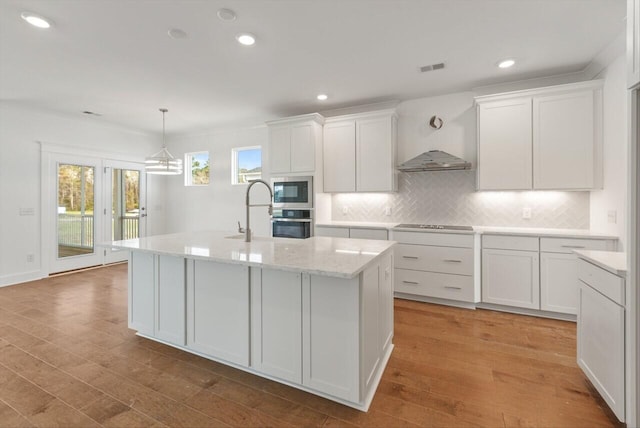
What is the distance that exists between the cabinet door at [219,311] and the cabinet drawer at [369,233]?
→ 2.13m

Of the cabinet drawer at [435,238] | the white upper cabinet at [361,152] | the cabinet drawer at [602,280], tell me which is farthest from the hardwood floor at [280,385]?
the white upper cabinet at [361,152]

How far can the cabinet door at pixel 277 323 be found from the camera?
1.87 meters

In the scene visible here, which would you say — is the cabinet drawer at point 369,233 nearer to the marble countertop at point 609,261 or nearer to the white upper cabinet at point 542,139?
the white upper cabinet at point 542,139

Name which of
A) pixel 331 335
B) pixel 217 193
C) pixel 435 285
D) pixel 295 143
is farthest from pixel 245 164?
pixel 331 335

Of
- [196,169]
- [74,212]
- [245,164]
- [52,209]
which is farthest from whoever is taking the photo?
[196,169]

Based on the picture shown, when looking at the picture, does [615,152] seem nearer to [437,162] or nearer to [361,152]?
[437,162]

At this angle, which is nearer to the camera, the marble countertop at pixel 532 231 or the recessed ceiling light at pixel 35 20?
the recessed ceiling light at pixel 35 20

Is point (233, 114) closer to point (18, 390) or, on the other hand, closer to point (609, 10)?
point (18, 390)

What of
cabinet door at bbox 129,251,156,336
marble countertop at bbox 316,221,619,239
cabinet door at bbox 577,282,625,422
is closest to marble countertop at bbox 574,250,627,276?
cabinet door at bbox 577,282,625,422

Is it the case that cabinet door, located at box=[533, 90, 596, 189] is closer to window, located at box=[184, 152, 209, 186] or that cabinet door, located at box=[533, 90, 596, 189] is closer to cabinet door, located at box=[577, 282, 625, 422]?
cabinet door, located at box=[577, 282, 625, 422]

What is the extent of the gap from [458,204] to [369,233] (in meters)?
1.30

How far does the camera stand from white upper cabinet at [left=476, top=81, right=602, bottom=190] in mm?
3078

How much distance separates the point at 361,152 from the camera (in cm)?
413

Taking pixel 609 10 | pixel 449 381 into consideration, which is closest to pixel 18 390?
pixel 449 381
